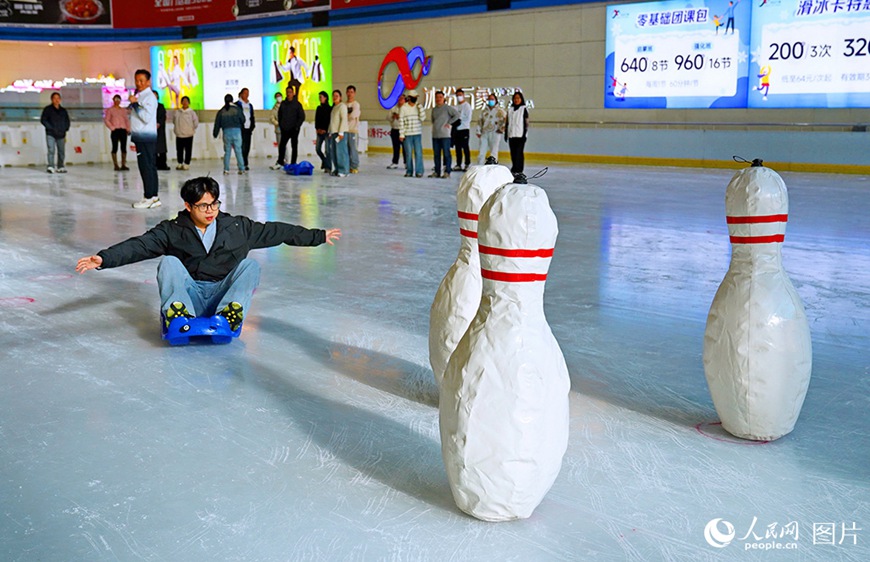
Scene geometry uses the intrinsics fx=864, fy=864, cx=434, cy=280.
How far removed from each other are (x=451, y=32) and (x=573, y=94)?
419cm

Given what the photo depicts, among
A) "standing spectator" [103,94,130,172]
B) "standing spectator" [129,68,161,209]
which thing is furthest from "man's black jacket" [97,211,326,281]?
"standing spectator" [103,94,130,172]

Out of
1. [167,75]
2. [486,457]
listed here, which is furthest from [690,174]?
[167,75]

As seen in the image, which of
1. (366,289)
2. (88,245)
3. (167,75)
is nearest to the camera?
(366,289)

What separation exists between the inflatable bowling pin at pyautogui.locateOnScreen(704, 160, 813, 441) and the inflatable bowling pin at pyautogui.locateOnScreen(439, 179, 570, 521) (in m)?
0.91

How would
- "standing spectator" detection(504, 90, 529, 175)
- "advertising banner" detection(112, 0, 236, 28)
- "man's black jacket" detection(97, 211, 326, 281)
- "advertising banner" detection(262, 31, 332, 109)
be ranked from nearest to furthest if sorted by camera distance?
"man's black jacket" detection(97, 211, 326, 281)
"standing spectator" detection(504, 90, 529, 175)
"advertising banner" detection(262, 31, 332, 109)
"advertising banner" detection(112, 0, 236, 28)

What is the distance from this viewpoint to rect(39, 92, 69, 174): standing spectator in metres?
16.8

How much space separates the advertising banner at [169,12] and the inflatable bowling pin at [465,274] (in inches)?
1047

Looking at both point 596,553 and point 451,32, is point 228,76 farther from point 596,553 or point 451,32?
point 596,553

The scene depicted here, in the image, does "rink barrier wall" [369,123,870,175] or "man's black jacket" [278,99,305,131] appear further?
"man's black jacket" [278,99,305,131]

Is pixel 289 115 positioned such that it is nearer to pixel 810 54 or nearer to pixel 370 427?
pixel 810 54

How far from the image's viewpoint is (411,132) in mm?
15797

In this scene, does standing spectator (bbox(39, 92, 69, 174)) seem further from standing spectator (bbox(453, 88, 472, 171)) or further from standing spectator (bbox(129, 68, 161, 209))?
standing spectator (bbox(453, 88, 472, 171))

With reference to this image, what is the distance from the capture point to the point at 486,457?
258 centimetres

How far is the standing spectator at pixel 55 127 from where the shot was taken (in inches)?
661
